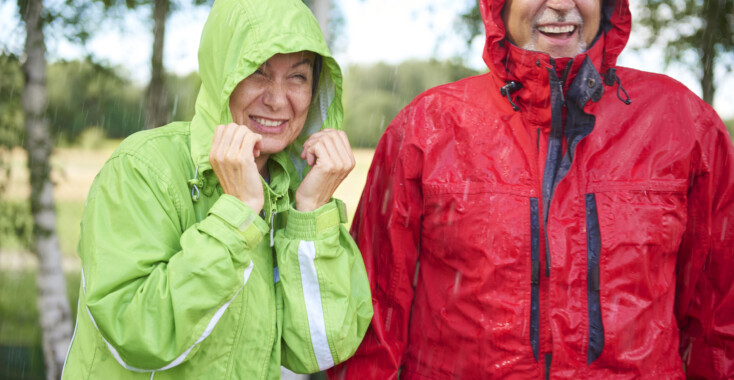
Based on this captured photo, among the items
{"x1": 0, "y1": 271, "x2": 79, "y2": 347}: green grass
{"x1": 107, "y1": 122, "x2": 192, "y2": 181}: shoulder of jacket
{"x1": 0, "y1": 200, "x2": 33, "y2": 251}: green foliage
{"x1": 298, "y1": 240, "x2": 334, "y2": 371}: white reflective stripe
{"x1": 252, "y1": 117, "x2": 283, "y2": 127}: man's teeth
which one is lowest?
{"x1": 0, "y1": 271, "x2": 79, "y2": 347}: green grass

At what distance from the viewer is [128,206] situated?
1747 mm

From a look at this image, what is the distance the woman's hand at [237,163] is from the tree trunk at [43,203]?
3284 millimetres

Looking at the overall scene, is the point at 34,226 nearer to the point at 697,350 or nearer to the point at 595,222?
the point at 595,222

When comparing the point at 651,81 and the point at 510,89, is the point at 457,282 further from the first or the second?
the point at 651,81

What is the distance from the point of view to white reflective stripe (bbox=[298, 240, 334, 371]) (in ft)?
6.50

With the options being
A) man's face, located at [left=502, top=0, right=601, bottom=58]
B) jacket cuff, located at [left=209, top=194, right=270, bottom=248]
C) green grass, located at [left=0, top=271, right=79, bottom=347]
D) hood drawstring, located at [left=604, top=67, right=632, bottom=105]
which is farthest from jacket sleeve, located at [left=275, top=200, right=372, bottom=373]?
green grass, located at [left=0, top=271, right=79, bottom=347]

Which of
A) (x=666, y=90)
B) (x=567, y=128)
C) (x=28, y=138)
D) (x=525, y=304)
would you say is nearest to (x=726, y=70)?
(x=666, y=90)

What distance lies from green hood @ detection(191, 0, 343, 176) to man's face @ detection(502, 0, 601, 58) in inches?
31.1

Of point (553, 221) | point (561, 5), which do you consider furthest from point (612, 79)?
point (553, 221)

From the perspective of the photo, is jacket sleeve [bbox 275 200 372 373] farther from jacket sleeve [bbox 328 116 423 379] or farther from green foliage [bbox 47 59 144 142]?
green foliage [bbox 47 59 144 142]

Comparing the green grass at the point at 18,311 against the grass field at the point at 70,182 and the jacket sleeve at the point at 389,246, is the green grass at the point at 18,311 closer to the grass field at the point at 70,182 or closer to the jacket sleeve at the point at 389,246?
the grass field at the point at 70,182

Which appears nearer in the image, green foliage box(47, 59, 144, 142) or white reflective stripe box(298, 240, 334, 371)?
white reflective stripe box(298, 240, 334, 371)

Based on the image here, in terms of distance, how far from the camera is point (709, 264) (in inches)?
91.7

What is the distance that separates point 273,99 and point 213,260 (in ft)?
2.17
